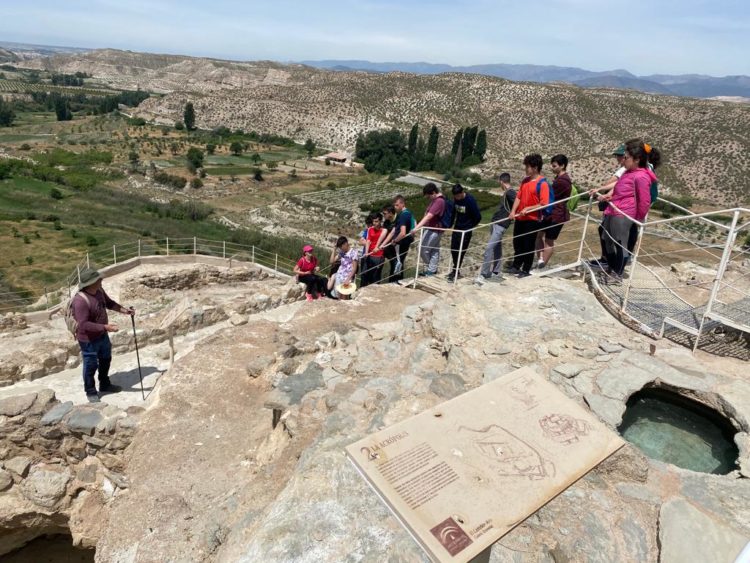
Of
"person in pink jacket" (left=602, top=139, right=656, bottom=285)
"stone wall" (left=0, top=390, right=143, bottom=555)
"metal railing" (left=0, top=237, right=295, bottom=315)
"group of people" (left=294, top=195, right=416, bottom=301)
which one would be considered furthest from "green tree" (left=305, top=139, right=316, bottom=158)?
"stone wall" (left=0, top=390, right=143, bottom=555)

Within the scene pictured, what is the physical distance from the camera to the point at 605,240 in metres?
8.62

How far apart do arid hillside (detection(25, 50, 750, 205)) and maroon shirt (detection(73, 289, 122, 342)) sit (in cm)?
6279

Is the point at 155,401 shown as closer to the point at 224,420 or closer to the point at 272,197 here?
the point at 224,420

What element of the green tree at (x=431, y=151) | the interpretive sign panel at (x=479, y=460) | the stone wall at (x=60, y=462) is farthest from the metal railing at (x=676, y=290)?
the green tree at (x=431, y=151)

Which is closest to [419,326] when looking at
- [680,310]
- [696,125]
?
[680,310]

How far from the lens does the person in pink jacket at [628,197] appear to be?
7367 millimetres

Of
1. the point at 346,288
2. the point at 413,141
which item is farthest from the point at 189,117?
the point at 346,288

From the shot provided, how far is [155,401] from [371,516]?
13.9 ft

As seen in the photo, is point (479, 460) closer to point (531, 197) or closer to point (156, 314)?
point (531, 197)

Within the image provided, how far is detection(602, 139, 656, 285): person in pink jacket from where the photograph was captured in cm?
737

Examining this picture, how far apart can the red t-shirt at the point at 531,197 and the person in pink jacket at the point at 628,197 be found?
941 mm

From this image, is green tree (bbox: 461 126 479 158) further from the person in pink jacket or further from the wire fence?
the person in pink jacket

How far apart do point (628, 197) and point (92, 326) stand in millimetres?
7949

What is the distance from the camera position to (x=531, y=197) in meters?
8.52
